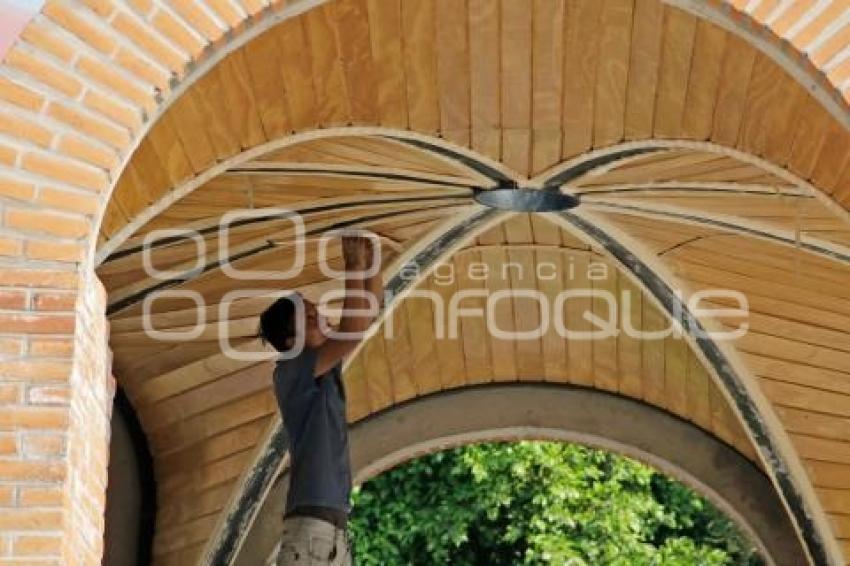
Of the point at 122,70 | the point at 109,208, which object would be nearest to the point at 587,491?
the point at 109,208

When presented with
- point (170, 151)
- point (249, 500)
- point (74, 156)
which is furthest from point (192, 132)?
point (249, 500)

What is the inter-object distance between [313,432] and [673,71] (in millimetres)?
2718

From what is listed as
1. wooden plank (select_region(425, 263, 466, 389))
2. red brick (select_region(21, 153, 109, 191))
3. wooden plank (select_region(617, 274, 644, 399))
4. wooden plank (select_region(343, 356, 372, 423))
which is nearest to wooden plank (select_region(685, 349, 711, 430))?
wooden plank (select_region(617, 274, 644, 399))

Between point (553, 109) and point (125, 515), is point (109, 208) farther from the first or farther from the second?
point (125, 515)

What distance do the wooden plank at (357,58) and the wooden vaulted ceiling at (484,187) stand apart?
0.01m

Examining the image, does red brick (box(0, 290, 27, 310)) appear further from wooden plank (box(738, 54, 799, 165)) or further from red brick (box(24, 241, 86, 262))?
wooden plank (box(738, 54, 799, 165))

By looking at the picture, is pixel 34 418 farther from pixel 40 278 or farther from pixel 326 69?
pixel 326 69

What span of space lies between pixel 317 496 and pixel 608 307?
562 centimetres

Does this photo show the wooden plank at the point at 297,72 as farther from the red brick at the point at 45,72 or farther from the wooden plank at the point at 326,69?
the red brick at the point at 45,72

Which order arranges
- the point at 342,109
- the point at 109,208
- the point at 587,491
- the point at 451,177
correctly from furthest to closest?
the point at 587,491, the point at 451,177, the point at 342,109, the point at 109,208

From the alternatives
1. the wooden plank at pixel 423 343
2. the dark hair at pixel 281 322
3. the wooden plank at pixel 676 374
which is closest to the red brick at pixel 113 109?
the dark hair at pixel 281 322

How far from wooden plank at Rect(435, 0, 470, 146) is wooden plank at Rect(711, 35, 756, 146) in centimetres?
131

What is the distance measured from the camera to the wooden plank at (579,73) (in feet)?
30.7

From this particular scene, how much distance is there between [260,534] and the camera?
13.2 metres
